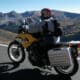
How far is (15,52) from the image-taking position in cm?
876

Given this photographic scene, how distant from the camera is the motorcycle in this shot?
671 cm

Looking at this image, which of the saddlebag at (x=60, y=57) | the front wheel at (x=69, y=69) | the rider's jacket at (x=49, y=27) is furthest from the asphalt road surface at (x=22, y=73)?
the rider's jacket at (x=49, y=27)

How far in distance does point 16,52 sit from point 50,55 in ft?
6.45

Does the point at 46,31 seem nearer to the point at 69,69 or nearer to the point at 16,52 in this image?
the point at 69,69

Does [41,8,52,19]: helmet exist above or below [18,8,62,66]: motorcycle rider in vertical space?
above

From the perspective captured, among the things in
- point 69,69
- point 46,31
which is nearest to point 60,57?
point 69,69

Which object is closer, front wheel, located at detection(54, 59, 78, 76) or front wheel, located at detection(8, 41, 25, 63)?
front wheel, located at detection(54, 59, 78, 76)

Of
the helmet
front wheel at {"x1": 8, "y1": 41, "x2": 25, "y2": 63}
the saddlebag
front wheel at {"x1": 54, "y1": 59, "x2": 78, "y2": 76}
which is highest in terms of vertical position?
the helmet

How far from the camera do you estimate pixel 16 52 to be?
8719 mm

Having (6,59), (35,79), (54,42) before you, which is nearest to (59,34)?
(54,42)

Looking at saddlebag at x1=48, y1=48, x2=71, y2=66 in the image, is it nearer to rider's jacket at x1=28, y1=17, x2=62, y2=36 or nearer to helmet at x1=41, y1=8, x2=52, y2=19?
rider's jacket at x1=28, y1=17, x2=62, y2=36

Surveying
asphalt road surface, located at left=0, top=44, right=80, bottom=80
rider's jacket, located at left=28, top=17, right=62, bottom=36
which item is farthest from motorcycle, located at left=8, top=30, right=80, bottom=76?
rider's jacket, located at left=28, top=17, right=62, bottom=36

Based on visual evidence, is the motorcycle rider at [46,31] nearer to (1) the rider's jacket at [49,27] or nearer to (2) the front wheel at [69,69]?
(1) the rider's jacket at [49,27]

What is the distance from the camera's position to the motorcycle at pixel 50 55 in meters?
6.71
